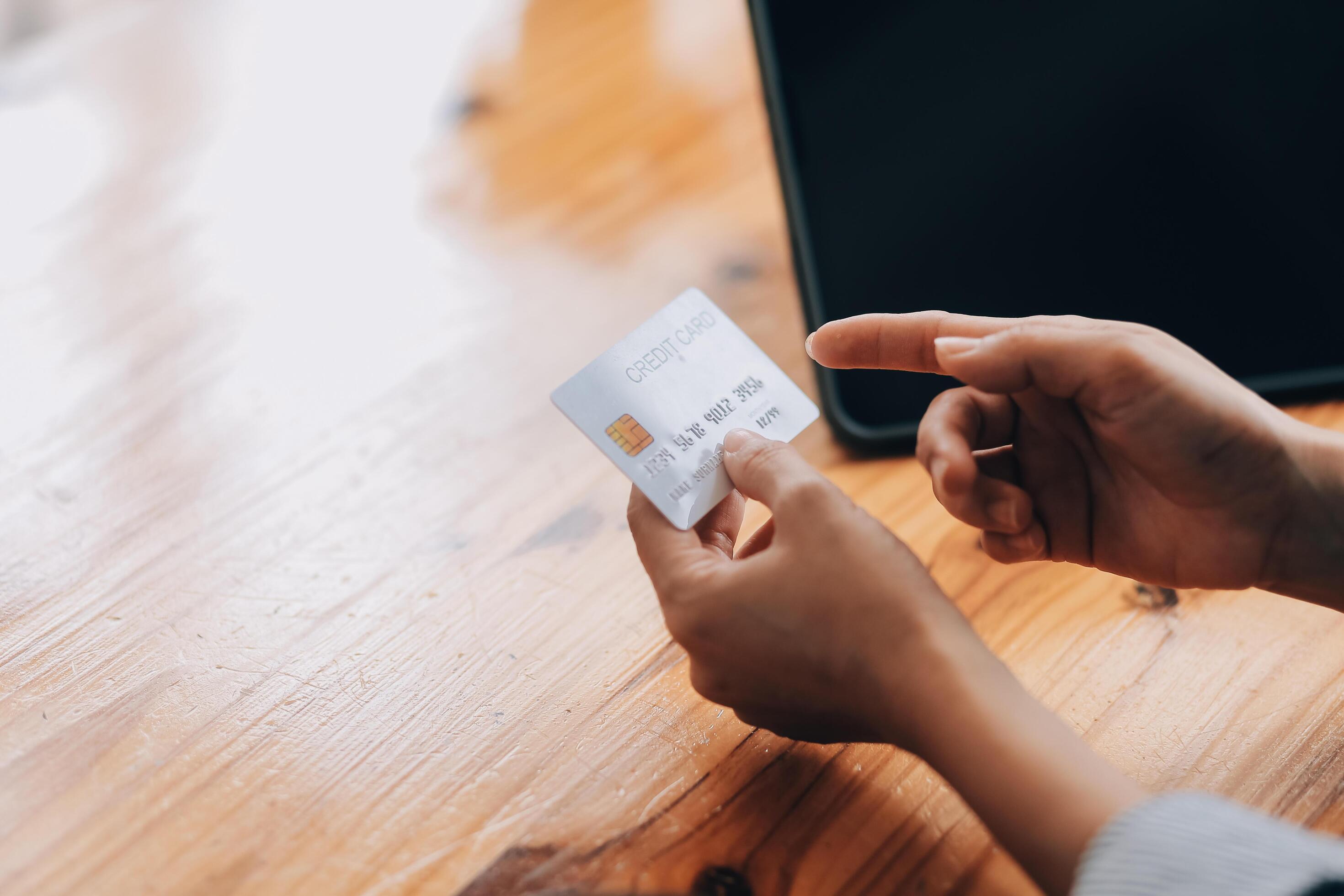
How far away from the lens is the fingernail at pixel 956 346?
0.50 m

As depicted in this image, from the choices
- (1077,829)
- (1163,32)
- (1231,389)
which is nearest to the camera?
(1077,829)

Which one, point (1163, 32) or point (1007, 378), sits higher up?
point (1163, 32)

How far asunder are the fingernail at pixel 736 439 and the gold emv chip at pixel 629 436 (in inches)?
1.6

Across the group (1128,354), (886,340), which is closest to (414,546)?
(886,340)

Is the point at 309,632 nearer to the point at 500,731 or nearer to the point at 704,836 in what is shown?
the point at 500,731

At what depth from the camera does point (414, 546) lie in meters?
0.64

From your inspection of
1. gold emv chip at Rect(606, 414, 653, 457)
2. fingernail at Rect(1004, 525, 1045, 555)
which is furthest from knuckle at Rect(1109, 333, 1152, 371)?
gold emv chip at Rect(606, 414, 653, 457)

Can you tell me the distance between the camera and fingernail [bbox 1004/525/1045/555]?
0.53 meters

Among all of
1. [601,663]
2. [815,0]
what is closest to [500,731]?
[601,663]

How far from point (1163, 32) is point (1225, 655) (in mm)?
418

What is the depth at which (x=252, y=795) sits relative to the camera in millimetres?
490

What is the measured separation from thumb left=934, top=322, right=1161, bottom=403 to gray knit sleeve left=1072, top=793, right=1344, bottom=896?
0.20 m

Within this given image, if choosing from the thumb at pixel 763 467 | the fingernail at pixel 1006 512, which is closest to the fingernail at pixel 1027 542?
the fingernail at pixel 1006 512

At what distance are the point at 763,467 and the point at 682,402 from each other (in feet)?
0.23
